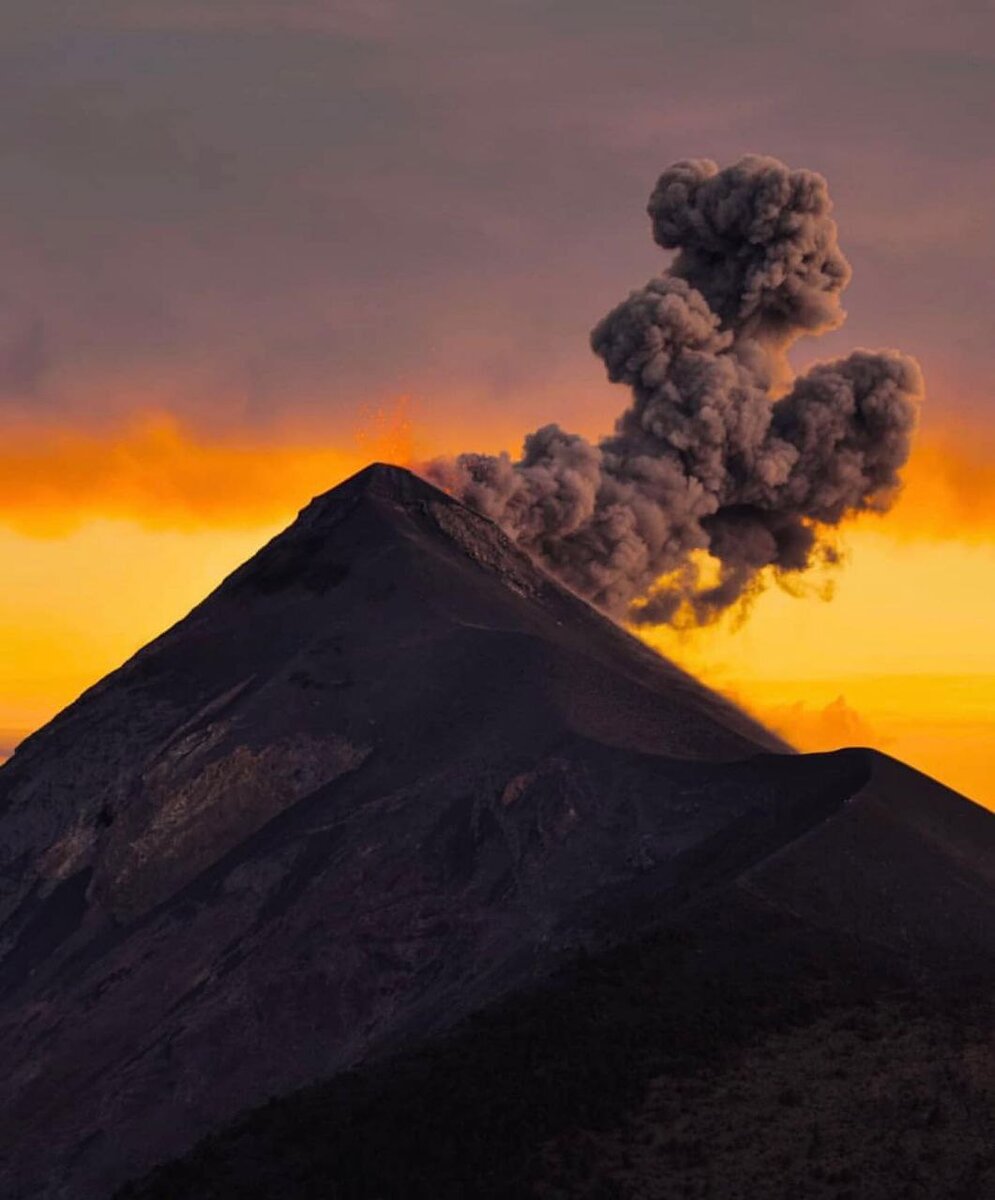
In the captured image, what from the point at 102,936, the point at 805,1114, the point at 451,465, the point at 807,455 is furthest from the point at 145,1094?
the point at 807,455

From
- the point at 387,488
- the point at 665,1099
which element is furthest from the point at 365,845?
the point at 387,488

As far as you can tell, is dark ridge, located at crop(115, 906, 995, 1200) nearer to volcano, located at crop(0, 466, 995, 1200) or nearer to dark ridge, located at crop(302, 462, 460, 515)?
volcano, located at crop(0, 466, 995, 1200)

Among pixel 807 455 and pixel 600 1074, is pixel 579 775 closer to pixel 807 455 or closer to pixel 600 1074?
pixel 600 1074

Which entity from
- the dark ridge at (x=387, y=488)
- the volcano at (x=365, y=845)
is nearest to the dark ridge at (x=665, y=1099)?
the volcano at (x=365, y=845)

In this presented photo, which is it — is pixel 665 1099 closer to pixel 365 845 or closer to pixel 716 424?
pixel 365 845

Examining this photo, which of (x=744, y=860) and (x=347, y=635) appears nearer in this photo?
(x=744, y=860)

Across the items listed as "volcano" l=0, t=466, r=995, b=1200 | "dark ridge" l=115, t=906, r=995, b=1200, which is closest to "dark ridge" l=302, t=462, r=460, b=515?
"volcano" l=0, t=466, r=995, b=1200
